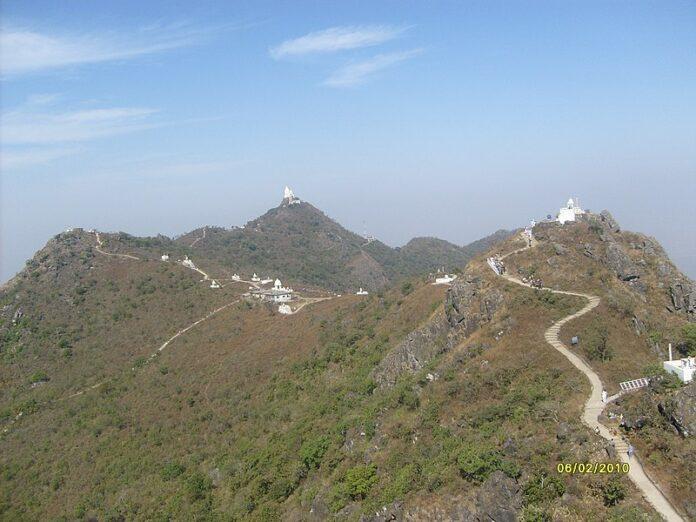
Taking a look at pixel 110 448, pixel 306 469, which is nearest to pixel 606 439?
pixel 306 469

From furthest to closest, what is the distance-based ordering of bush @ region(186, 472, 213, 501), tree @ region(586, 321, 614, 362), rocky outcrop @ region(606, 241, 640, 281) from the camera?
bush @ region(186, 472, 213, 501) → rocky outcrop @ region(606, 241, 640, 281) → tree @ region(586, 321, 614, 362)

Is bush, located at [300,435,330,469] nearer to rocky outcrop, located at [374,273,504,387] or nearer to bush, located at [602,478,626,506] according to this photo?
rocky outcrop, located at [374,273,504,387]

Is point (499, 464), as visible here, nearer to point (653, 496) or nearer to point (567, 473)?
point (567, 473)

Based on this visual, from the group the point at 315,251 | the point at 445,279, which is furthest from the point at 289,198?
the point at 445,279

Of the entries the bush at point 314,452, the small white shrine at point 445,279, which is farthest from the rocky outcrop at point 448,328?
the small white shrine at point 445,279

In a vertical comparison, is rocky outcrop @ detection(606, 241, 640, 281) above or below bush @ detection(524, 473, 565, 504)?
above
